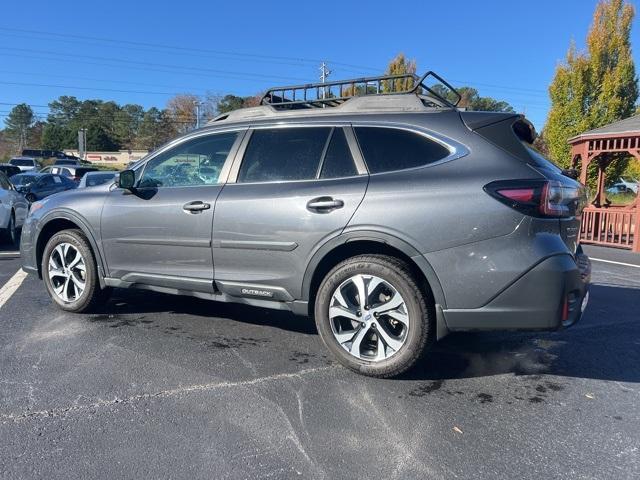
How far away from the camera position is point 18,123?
336ft

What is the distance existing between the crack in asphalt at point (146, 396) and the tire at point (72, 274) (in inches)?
77.0

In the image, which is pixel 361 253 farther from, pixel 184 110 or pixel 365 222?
pixel 184 110

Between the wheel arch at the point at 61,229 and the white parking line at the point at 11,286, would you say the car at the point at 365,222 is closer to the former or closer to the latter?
the wheel arch at the point at 61,229

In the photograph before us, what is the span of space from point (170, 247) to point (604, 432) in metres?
3.36

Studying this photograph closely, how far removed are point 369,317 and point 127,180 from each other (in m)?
2.48

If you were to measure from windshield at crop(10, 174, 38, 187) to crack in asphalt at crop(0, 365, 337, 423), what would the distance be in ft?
54.9

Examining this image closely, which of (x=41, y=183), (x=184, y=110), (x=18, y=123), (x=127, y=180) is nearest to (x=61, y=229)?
(x=127, y=180)

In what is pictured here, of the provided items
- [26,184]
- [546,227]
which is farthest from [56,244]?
[26,184]

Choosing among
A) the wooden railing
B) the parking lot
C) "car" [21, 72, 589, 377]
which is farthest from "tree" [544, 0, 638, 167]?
"car" [21, 72, 589, 377]

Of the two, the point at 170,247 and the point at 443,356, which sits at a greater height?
the point at 170,247

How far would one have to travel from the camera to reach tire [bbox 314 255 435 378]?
11.5 ft

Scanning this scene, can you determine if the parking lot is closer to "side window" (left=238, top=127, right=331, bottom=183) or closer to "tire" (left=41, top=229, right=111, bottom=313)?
"tire" (left=41, top=229, right=111, bottom=313)

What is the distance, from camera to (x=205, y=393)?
11.1 ft

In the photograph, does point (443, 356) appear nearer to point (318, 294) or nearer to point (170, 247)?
point (318, 294)
